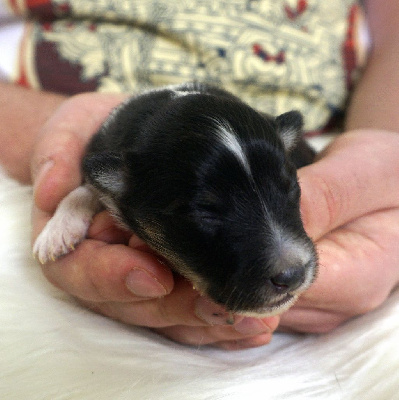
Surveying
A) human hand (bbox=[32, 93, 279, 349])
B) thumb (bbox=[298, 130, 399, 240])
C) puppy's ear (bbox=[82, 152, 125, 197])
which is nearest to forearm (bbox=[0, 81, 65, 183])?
human hand (bbox=[32, 93, 279, 349])

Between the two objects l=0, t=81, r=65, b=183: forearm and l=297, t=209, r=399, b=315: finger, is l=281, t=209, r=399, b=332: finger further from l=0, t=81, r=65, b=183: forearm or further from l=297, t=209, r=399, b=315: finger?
l=0, t=81, r=65, b=183: forearm

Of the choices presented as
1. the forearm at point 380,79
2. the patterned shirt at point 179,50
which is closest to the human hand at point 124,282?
the patterned shirt at point 179,50

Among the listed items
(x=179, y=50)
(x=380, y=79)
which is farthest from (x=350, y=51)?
(x=179, y=50)

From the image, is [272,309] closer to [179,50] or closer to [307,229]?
[307,229]

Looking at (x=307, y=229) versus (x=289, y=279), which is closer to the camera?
(x=289, y=279)

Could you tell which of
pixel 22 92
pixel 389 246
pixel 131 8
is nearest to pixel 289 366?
pixel 389 246
